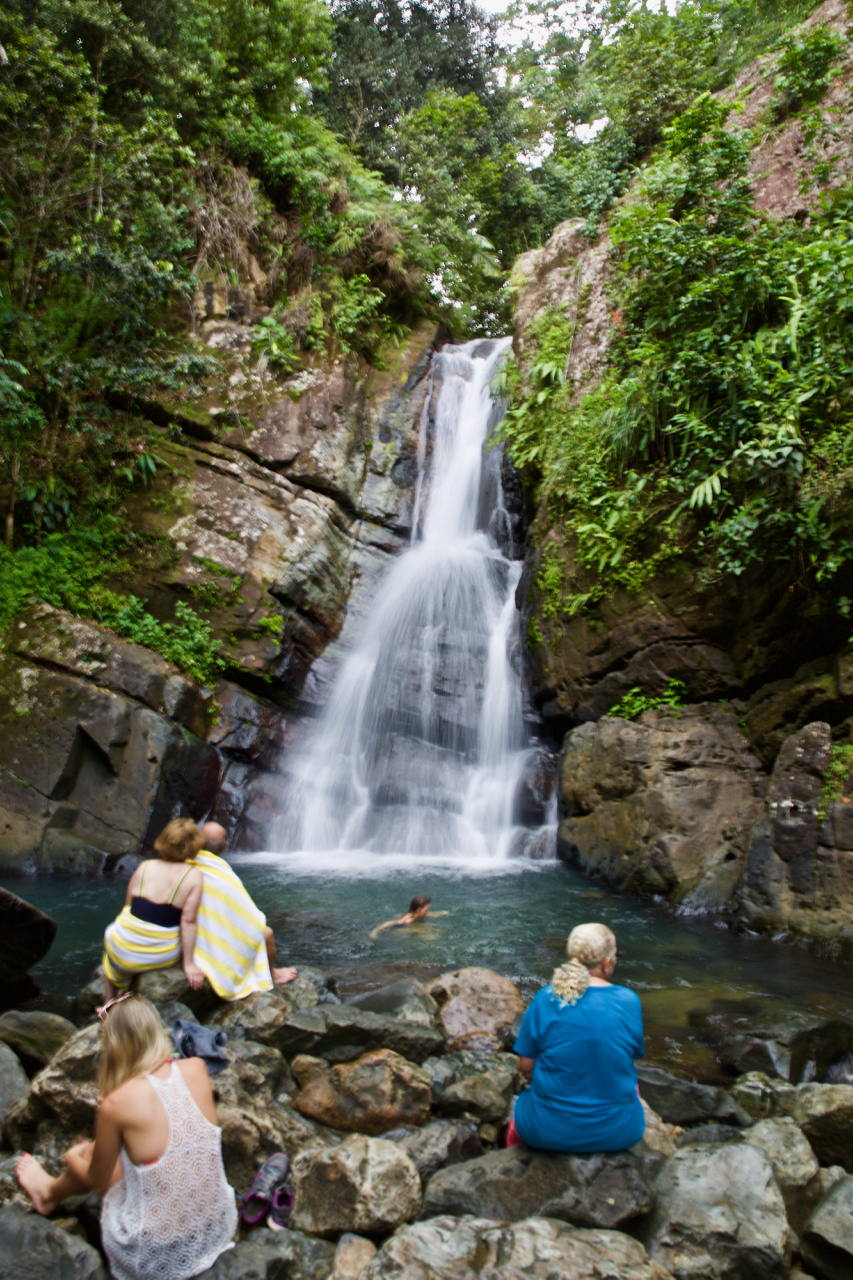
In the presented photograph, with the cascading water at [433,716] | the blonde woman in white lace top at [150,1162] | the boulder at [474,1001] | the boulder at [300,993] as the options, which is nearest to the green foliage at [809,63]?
the cascading water at [433,716]

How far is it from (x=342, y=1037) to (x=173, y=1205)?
1.94m

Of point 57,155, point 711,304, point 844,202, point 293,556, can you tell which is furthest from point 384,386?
point 844,202

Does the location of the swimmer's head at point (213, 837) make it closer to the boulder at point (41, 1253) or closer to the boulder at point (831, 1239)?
the boulder at point (41, 1253)

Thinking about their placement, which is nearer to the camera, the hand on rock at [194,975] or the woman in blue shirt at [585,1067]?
the woman in blue shirt at [585,1067]

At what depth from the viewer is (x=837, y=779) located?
296 inches

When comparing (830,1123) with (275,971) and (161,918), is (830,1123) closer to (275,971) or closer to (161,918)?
(275,971)

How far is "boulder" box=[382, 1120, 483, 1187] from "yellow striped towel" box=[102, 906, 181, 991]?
183 cm

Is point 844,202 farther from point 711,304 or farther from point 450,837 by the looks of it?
point 450,837

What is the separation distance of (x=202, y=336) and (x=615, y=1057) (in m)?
14.4

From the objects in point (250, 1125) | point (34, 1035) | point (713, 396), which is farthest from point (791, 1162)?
point (713, 396)

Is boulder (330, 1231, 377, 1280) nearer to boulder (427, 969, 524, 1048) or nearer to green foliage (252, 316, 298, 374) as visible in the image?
boulder (427, 969, 524, 1048)

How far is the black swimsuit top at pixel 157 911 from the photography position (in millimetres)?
4648

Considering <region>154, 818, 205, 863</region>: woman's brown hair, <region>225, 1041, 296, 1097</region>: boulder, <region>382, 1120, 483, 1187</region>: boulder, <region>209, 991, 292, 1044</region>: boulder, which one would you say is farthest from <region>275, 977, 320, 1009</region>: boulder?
<region>382, 1120, 483, 1187</region>: boulder

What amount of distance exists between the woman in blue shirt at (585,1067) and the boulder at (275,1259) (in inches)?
36.5
